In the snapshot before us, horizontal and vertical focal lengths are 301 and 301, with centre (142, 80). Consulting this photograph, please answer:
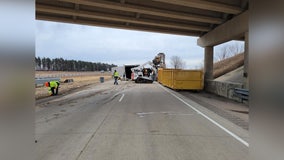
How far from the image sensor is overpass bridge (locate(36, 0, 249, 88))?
1917 centimetres

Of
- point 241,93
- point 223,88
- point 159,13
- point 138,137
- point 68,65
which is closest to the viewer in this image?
point 138,137

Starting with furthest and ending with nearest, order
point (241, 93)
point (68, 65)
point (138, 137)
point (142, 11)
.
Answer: point (68, 65)
point (142, 11)
point (241, 93)
point (138, 137)

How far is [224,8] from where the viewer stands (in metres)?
19.3

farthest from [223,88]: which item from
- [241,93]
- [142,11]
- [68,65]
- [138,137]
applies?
[68,65]

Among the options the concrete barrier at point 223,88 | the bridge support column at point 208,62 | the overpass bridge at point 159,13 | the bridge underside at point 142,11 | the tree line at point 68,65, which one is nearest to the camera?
the bridge underside at point 142,11

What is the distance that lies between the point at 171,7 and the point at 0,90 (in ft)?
67.1

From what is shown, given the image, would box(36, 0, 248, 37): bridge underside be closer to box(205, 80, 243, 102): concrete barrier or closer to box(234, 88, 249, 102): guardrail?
box(205, 80, 243, 102): concrete barrier

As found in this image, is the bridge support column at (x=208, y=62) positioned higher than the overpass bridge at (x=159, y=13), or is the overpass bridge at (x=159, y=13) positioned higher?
the overpass bridge at (x=159, y=13)

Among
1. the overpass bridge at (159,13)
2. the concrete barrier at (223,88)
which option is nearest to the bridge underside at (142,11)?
the overpass bridge at (159,13)

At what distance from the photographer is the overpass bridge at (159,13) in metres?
19.2

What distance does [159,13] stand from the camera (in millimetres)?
20844

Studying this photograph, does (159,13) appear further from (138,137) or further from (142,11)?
(138,137)

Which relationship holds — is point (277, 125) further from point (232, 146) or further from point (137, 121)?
point (137, 121)

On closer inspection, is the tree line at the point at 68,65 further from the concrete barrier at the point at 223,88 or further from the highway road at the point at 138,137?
the highway road at the point at 138,137
